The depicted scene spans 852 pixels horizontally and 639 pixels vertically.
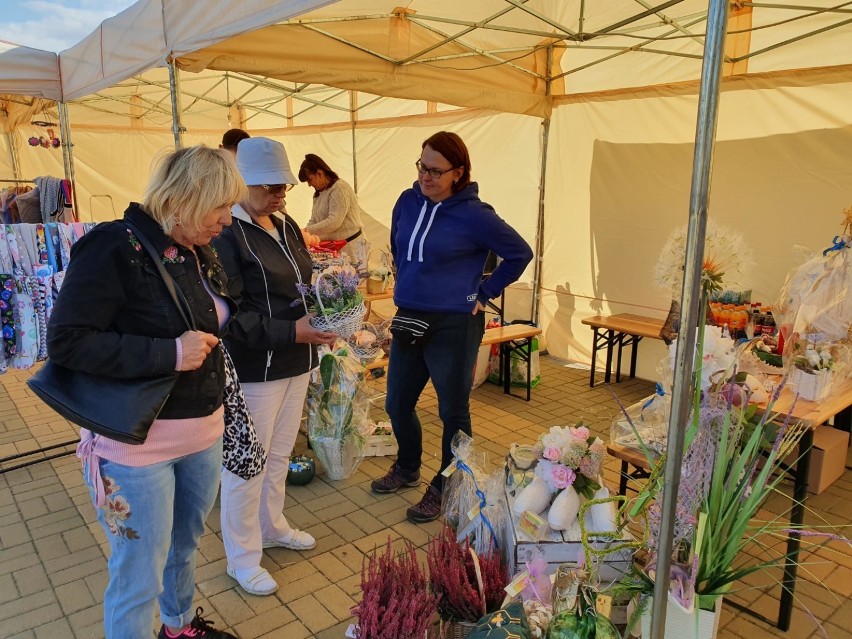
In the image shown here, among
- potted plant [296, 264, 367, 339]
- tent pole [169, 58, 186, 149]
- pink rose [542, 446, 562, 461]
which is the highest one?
tent pole [169, 58, 186, 149]

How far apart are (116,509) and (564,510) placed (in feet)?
4.89

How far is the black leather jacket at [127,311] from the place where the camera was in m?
1.51

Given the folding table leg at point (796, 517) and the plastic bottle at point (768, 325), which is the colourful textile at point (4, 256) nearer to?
the folding table leg at point (796, 517)

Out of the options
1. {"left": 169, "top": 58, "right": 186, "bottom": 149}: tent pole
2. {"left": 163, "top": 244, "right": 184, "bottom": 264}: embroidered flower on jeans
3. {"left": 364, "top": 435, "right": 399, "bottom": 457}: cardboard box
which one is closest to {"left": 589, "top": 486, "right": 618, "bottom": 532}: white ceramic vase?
{"left": 163, "top": 244, "right": 184, "bottom": 264}: embroidered flower on jeans

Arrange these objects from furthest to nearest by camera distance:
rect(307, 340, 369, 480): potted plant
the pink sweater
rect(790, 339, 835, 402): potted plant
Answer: rect(307, 340, 369, 480): potted plant < rect(790, 339, 835, 402): potted plant < the pink sweater

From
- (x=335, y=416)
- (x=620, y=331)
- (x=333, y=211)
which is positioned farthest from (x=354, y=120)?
(x=335, y=416)

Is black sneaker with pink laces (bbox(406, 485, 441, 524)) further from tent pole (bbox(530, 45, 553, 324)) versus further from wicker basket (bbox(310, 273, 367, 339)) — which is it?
tent pole (bbox(530, 45, 553, 324))

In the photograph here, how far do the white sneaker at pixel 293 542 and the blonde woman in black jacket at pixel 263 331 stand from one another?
26 centimetres

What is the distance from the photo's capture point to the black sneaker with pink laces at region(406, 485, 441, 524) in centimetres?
312

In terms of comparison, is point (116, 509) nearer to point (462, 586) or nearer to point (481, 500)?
point (462, 586)

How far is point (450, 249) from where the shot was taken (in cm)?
284

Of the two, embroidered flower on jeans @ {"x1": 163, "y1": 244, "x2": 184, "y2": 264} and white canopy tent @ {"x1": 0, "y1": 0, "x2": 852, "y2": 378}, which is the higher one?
white canopy tent @ {"x1": 0, "y1": 0, "x2": 852, "y2": 378}

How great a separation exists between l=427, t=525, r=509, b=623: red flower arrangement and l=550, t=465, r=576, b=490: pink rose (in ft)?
1.23

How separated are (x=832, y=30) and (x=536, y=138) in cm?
258
